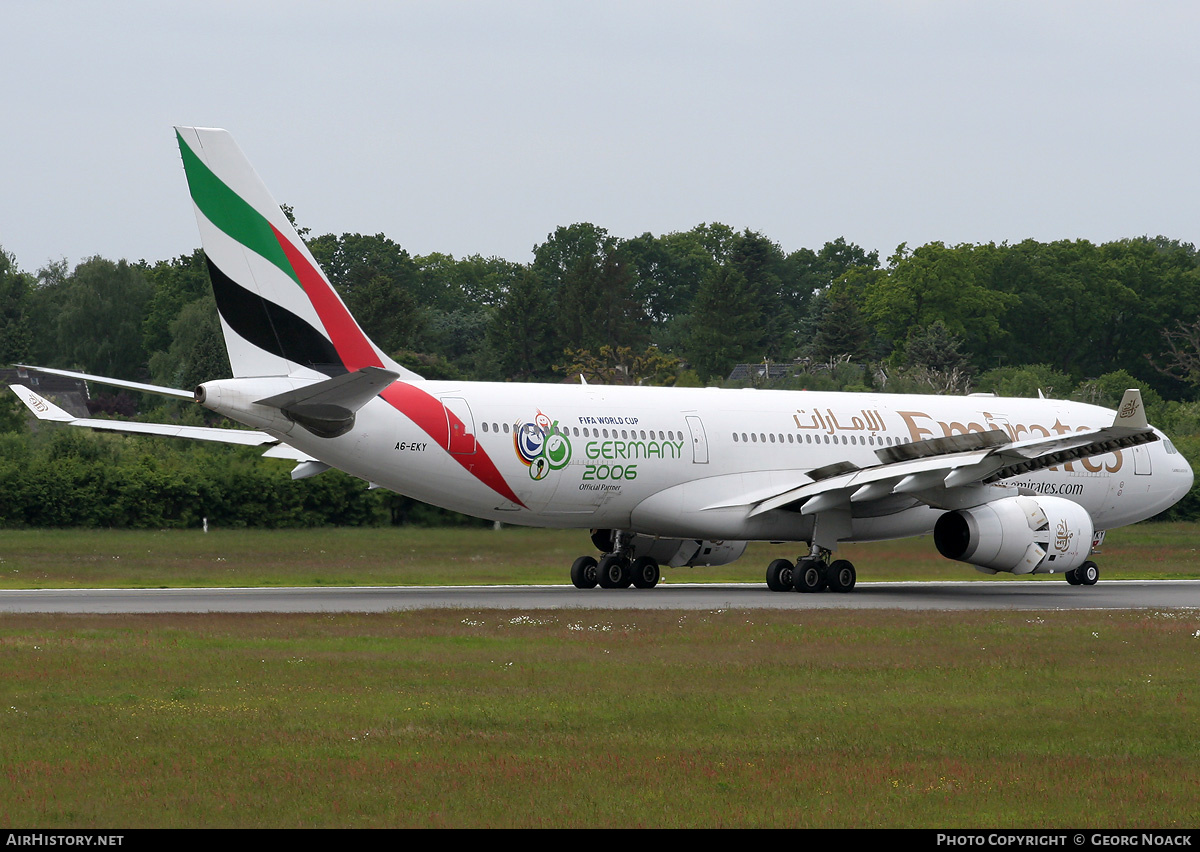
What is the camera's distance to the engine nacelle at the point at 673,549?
2984cm

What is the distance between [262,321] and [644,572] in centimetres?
914

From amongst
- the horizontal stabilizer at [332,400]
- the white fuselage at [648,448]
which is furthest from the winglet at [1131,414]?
the horizontal stabilizer at [332,400]

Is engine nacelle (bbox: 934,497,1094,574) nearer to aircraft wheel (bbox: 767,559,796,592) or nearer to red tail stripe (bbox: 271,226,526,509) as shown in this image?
aircraft wheel (bbox: 767,559,796,592)

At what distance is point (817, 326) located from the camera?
4651 inches

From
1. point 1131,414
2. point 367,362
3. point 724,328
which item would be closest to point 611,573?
point 367,362

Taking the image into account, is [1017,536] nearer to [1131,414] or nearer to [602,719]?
[1131,414]

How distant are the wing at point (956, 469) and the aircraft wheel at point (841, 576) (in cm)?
111

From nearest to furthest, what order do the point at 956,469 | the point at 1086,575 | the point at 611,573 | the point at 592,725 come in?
the point at 592,725 → the point at 956,469 → the point at 611,573 → the point at 1086,575

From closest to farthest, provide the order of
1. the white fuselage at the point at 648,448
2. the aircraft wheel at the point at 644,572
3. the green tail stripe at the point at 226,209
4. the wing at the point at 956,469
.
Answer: the green tail stripe at the point at 226,209 → the white fuselage at the point at 648,448 → the wing at the point at 956,469 → the aircraft wheel at the point at 644,572

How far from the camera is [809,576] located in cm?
2795

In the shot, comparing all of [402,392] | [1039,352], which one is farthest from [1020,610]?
[1039,352]

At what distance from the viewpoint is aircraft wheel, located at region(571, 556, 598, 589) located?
1161 inches

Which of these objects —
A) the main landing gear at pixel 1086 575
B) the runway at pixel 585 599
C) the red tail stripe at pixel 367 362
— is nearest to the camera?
the runway at pixel 585 599

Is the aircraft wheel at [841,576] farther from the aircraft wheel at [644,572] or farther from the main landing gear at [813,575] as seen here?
the aircraft wheel at [644,572]
